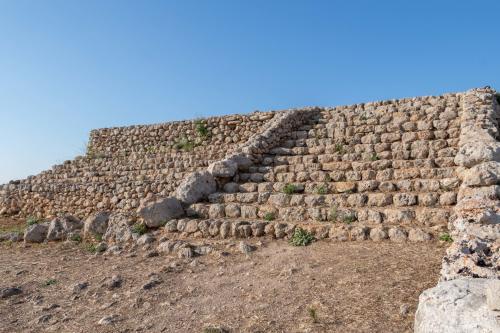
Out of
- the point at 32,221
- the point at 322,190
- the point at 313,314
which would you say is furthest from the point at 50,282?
the point at 32,221

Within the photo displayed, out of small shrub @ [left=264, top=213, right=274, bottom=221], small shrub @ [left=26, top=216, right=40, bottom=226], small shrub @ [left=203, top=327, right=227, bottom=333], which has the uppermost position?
small shrub @ [left=264, top=213, right=274, bottom=221]

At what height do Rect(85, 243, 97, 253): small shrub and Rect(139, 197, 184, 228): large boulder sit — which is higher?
Rect(139, 197, 184, 228): large boulder

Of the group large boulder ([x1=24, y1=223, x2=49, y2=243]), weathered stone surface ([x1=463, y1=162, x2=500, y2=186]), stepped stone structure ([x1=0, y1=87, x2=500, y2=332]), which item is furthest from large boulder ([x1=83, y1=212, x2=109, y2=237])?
weathered stone surface ([x1=463, y1=162, x2=500, y2=186])

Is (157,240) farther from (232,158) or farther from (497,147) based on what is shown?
(497,147)

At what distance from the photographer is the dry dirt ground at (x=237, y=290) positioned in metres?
3.78

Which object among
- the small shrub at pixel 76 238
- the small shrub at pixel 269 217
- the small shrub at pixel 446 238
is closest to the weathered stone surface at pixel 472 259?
the small shrub at pixel 446 238

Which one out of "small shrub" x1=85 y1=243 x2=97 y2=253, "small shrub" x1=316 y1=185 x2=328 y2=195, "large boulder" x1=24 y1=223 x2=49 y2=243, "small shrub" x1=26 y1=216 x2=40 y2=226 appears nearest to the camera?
"small shrub" x1=85 y1=243 x2=97 y2=253

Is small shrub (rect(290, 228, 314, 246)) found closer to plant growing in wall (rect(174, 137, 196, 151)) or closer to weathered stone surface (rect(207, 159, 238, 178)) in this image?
weathered stone surface (rect(207, 159, 238, 178))

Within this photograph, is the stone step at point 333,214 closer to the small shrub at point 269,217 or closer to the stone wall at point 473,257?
the small shrub at point 269,217

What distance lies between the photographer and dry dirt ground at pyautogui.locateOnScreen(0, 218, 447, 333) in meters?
3.78

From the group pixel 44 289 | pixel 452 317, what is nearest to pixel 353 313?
pixel 452 317

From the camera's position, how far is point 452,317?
2387 millimetres

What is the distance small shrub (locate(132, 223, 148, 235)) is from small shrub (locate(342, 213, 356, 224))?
143 inches

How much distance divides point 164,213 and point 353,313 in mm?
4696
